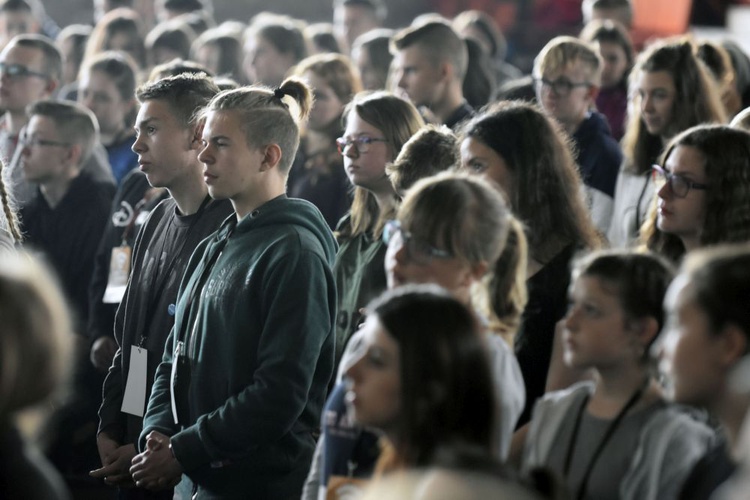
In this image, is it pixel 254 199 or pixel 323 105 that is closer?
pixel 254 199

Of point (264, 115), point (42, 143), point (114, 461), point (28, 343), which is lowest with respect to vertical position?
point (114, 461)

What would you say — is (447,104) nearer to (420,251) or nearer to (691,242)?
(691,242)

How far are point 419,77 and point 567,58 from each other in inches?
29.6

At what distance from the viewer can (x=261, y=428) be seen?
11.3ft

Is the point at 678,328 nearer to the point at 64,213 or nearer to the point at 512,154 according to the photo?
the point at 512,154

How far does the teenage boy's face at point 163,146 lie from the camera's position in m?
4.18

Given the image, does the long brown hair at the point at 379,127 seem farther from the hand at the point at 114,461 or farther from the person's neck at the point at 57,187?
the person's neck at the point at 57,187

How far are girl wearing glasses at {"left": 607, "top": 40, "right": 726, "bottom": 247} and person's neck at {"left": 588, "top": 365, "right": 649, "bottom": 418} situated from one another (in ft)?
7.46

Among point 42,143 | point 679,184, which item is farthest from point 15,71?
point 679,184

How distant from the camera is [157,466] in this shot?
11.7 ft

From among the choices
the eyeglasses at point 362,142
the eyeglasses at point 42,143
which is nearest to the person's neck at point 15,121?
the eyeglasses at point 42,143

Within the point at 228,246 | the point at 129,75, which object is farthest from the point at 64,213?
the point at 228,246

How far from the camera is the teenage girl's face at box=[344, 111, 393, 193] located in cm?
432

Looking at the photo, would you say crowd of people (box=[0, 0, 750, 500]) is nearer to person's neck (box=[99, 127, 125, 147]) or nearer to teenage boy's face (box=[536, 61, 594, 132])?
teenage boy's face (box=[536, 61, 594, 132])
